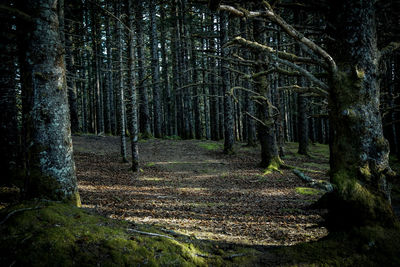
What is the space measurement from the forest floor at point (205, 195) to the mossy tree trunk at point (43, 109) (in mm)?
1843

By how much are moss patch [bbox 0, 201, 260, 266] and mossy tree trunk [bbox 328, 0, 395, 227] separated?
1.32 m

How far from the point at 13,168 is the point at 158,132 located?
16325 millimetres

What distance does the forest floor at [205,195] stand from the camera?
17.8 feet

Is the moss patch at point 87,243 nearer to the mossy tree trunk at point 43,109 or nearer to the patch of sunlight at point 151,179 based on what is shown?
the mossy tree trunk at point 43,109

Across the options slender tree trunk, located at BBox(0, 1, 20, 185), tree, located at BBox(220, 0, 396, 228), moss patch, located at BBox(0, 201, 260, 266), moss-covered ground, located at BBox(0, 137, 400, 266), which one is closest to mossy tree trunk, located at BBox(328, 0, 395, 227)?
tree, located at BBox(220, 0, 396, 228)

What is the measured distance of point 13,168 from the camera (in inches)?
248

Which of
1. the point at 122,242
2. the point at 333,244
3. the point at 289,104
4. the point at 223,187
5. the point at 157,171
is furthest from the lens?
the point at 289,104

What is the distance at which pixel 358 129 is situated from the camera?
2.87m

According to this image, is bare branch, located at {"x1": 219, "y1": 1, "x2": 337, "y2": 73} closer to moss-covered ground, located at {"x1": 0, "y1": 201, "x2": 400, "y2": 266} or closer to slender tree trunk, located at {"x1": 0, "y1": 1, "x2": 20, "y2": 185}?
moss-covered ground, located at {"x1": 0, "y1": 201, "x2": 400, "y2": 266}

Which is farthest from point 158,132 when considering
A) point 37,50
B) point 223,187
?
point 37,50

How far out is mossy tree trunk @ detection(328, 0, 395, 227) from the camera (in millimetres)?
2742

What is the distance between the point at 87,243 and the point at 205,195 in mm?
6329

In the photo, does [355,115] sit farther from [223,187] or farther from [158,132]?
[158,132]

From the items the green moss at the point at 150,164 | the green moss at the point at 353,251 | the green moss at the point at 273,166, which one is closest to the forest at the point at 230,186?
the green moss at the point at 353,251
